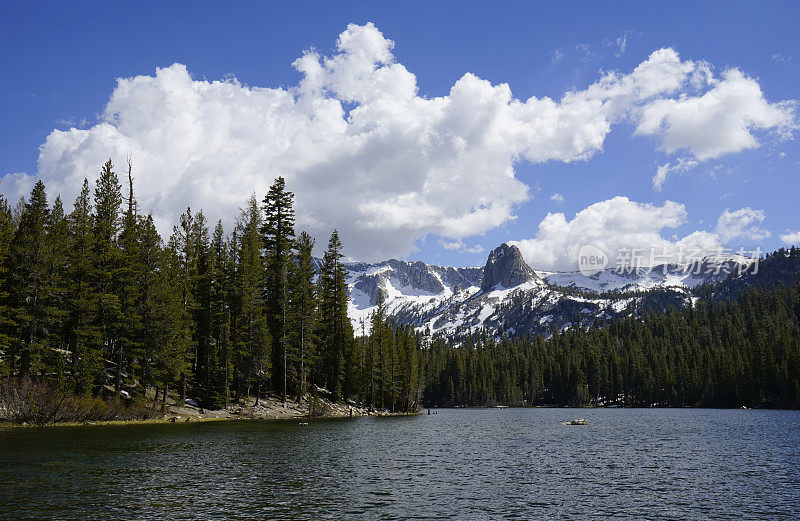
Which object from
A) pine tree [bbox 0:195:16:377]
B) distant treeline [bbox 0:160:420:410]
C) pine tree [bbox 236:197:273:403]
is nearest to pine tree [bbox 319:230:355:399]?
distant treeline [bbox 0:160:420:410]

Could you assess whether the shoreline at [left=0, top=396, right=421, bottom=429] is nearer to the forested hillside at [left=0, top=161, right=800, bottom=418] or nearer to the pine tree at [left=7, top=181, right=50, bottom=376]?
the forested hillside at [left=0, top=161, right=800, bottom=418]

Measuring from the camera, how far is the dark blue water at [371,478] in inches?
787

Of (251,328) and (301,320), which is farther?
(301,320)

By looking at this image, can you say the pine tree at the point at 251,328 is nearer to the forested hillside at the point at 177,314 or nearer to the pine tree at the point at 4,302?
the forested hillside at the point at 177,314

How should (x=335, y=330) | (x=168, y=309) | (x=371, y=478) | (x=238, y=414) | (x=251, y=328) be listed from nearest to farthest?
(x=371, y=478)
(x=168, y=309)
(x=238, y=414)
(x=251, y=328)
(x=335, y=330)

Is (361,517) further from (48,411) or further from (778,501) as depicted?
(48,411)

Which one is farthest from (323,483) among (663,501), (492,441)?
(492,441)

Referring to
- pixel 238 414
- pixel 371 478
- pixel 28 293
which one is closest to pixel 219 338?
pixel 238 414

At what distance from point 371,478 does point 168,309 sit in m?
40.3

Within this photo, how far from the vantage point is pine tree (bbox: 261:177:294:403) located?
76188 mm

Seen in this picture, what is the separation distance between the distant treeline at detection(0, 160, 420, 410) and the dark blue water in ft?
38.3

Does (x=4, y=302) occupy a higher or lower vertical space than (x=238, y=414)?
higher

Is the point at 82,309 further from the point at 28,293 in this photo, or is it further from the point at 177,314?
the point at 177,314

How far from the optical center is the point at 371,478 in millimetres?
27250
